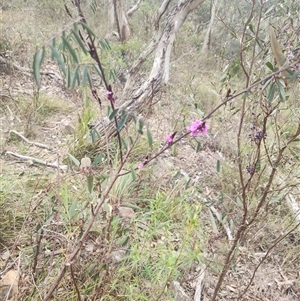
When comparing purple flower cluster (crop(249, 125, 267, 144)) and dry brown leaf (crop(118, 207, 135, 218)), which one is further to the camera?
dry brown leaf (crop(118, 207, 135, 218))

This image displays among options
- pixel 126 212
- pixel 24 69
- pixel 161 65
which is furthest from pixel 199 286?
pixel 24 69

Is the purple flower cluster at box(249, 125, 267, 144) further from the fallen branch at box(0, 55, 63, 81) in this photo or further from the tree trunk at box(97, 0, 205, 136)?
the fallen branch at box(0, 55, 63, 81)

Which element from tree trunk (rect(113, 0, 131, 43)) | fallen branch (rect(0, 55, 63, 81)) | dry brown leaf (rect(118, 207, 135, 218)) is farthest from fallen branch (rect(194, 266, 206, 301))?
tree trunk (rect(113, 0, 131, 43))

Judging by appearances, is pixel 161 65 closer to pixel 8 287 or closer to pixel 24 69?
pixel 24 69

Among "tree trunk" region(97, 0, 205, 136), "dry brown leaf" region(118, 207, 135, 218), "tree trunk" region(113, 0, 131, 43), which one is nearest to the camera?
"dry brown leaf" region(118, 207, 135, 218)

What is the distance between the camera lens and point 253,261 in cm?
212

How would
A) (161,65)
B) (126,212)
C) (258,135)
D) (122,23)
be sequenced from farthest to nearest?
(122,23)
(161,65)
(126,212)
(258,135)

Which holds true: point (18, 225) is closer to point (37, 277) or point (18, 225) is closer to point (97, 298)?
point (37, 277)

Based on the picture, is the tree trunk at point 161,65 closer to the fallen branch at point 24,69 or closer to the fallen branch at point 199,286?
the fallen branch at point 24,69

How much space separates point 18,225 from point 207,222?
1.26 meters

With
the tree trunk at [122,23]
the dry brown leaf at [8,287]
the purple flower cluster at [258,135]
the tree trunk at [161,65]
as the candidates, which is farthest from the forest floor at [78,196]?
the tree trunk at [122,23]

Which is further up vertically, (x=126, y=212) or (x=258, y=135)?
(x=258, y=135)

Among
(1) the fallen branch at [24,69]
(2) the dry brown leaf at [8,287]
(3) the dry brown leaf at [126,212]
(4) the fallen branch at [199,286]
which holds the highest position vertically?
(1) the fallen branch at [24,69]

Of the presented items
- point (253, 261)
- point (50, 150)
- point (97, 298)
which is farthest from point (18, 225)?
point (253, 261)
